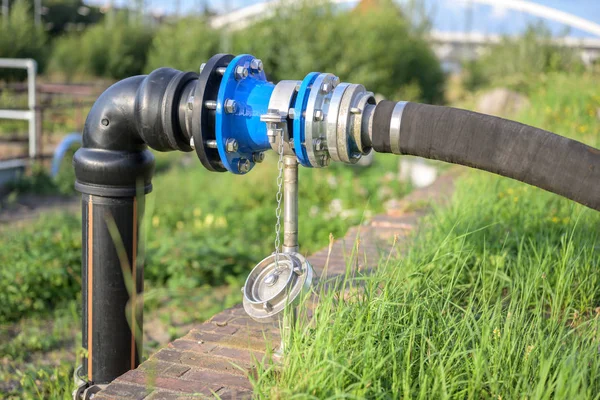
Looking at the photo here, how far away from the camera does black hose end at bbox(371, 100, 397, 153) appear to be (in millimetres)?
1906

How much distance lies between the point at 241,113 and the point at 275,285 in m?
0.56

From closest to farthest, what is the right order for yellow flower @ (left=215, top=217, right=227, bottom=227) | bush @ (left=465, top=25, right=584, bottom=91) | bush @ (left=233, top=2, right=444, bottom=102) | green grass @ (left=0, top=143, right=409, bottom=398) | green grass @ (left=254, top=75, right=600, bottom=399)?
green grass @ (left=254, top=75, right=600, bottom=399)
green grass @ (left=0, top=143, right=409, bottom=398)
yellow flower @ (left=215, top=217, right=227, bottom=227)
bush @ (left=233, top=2, right=444, bottom=102)
bush @ (left=465, top=25, right=584, bottom=91)

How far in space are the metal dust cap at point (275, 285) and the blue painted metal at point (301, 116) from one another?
34 cm

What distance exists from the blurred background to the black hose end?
2.40ft

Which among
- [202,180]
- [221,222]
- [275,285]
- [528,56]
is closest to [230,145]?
[275,285]

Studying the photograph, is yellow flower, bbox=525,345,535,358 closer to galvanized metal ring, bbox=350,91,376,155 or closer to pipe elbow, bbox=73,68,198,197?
galvanized metal ring, bbox=350,91,376,155

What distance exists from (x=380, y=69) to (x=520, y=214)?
1453 centimetres

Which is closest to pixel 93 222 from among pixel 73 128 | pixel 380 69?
pixel 73 128

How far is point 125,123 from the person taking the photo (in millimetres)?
2340

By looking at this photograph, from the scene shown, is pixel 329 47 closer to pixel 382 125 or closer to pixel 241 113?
pixel 241 113

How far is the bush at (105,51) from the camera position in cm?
2191

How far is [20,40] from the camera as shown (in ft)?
63.2

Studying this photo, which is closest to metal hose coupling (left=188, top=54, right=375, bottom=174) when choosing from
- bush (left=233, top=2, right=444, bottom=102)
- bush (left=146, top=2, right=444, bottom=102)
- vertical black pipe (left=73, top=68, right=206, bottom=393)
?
vertical black pipe (left=73, top=68, right=206, bottom=393)

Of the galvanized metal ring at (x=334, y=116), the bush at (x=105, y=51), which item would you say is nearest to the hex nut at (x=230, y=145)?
the galvanized metal ring at (x=334, y=116)
